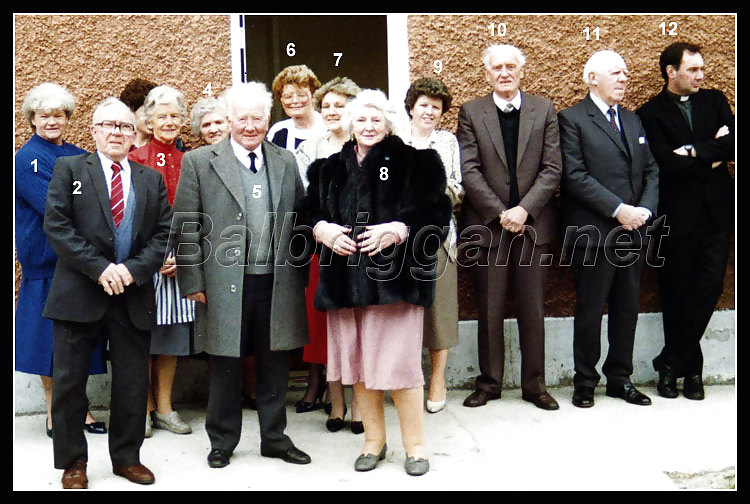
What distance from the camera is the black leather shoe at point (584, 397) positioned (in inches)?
204

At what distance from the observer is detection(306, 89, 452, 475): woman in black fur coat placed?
Result: 3.91 m

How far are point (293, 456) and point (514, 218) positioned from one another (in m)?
1.86

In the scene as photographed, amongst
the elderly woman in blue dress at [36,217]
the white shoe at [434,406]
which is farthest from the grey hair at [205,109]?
the white shoe at [434,406]

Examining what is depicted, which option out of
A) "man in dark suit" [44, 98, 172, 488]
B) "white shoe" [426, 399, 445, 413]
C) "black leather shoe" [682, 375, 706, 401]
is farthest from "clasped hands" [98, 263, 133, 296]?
Answer: "black leather shoe" [682, 375, 706, 401]

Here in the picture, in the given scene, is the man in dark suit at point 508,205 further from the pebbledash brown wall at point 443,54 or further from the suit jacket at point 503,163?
the pebbledash brown wall at point 443,54

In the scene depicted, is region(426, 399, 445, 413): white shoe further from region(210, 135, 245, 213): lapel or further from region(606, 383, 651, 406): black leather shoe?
region(210, 135, 245, 213): lapel

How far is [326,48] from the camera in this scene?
8516 mm

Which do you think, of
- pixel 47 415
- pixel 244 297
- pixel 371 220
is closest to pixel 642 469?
pixel 371 220

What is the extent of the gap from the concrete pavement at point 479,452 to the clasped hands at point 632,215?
3.58 ft

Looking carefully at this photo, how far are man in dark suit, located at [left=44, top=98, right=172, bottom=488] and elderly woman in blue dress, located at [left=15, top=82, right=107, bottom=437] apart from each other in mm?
763

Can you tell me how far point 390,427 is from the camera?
4.81 m

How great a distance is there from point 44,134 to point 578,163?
299 centimetres

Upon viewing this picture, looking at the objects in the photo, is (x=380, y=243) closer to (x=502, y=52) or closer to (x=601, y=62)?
(x=502, y=52)

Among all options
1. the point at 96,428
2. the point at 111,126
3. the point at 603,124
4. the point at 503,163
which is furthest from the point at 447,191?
the point at 96,428
